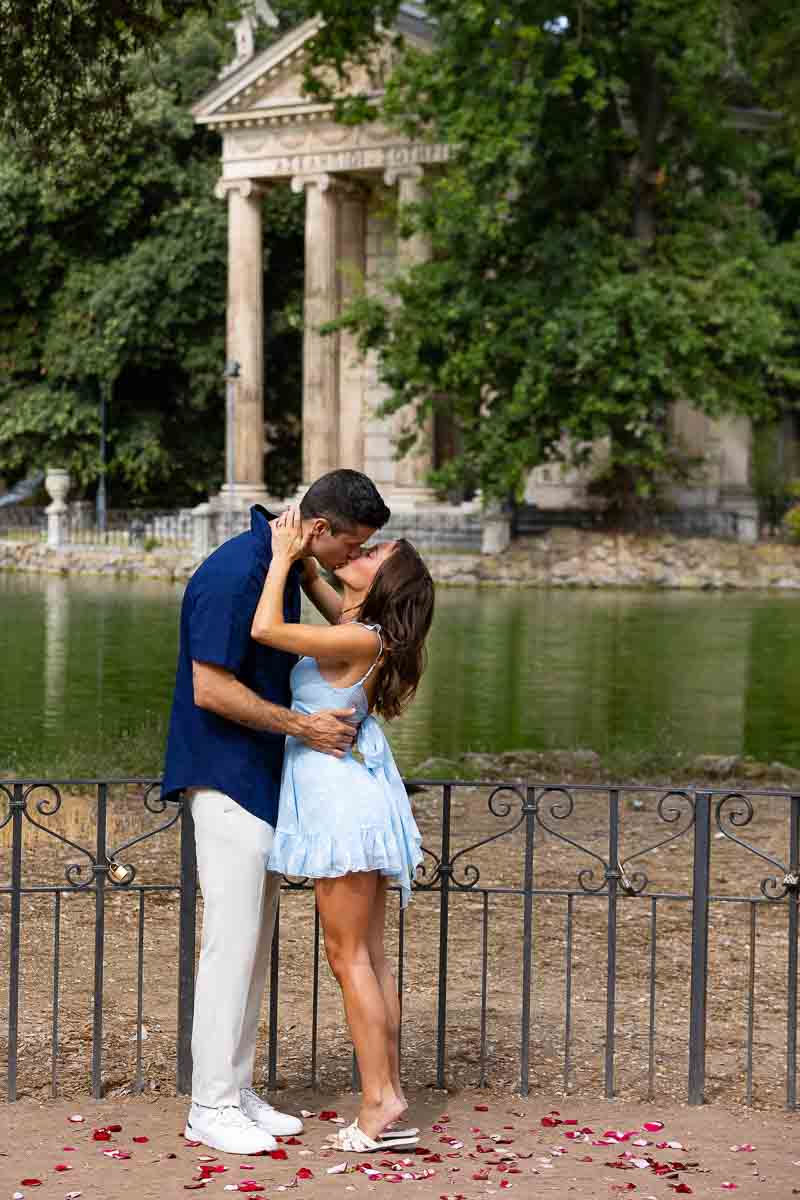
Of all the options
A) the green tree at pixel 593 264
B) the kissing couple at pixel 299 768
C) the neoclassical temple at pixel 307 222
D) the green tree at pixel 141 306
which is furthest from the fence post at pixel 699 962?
the green tree at pixel 141 306

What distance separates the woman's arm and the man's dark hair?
0.37 meters

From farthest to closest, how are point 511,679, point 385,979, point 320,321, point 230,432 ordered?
point 230,432, point 320,321, point 511,679, point 385,979

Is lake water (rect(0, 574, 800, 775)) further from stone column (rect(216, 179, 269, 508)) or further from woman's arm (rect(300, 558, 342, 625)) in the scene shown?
stone column (rect(216, 179, 269, 508))

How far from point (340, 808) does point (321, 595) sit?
740mm

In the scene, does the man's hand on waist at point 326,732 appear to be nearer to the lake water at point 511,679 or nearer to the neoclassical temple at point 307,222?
the lake water at point 511,679

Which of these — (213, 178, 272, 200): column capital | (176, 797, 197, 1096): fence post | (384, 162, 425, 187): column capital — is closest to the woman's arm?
(176, 797, 197, 1096): fence post

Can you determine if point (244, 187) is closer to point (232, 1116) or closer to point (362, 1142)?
point (232, 1116)

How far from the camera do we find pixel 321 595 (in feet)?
19.2

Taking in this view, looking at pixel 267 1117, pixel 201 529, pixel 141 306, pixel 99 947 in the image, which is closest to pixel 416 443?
pixel 201 529

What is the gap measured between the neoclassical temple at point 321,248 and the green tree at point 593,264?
164 inches

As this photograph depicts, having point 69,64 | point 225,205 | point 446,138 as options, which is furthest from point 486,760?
point 225,205

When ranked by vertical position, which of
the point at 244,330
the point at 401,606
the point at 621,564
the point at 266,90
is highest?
the point at 266,90

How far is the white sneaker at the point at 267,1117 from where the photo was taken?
566 cm

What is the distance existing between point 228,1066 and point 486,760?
8120mm
